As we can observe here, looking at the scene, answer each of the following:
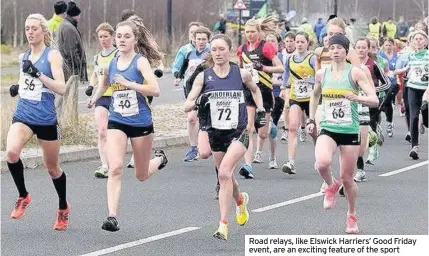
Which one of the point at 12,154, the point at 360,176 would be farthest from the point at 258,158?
the point at 12,154

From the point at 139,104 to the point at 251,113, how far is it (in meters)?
3.86

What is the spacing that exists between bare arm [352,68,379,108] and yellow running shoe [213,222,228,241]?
5.46 ft

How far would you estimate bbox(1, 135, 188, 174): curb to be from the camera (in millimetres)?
15695

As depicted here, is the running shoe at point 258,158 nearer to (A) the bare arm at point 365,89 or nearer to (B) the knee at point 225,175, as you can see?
(A) the bare arm at point 365,89

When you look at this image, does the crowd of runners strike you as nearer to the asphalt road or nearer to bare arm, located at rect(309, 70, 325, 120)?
bare arm, located at rect(309, 70, 325, 120)

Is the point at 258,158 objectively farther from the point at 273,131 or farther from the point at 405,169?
the point at 405,169

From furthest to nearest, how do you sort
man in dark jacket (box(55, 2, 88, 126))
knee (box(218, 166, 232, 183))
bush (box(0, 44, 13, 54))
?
bush (box(0, 44, 13, 54)) → man in dark jacket (box(55, 2, 88, 126)) → knee (box(218, 166, 232, 183))

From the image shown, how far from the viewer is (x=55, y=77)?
11.0 meters

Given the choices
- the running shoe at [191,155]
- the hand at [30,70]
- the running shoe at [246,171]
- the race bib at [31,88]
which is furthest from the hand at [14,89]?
the running shoe at [191,155]

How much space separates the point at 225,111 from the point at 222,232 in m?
1.25

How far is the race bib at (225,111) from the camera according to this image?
11211 millimetres

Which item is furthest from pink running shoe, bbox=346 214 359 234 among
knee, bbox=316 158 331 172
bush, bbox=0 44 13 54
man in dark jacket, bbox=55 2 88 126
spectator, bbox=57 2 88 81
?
bush, bbox=0 44 13 54

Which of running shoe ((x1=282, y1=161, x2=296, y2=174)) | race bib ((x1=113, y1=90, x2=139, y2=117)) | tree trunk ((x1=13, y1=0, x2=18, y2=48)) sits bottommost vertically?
tree trunk ((x1=13, y1=0, x2=18, y2=48))

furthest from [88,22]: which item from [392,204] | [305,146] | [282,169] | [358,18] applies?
[392,204]
